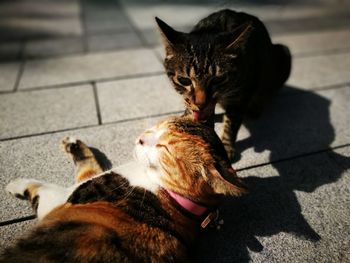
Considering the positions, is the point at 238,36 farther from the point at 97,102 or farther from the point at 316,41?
the point at 316,41

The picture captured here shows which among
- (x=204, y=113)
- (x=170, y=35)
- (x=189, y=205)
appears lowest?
(x=189, y=205)

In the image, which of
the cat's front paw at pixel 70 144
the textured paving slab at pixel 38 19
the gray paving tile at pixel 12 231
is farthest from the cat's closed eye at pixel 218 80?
the textured paving slab at pixel 38 19

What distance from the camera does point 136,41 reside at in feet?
13.4

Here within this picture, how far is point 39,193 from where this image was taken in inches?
68.4

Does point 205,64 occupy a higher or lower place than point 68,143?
higher

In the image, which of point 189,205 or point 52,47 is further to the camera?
point 52,47

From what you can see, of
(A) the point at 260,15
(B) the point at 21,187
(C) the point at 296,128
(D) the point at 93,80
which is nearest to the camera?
(B) the point at 21,187

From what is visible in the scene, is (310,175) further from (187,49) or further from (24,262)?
(24,262)

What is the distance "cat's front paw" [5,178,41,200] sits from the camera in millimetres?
1830

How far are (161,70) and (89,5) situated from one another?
3159 millimetres

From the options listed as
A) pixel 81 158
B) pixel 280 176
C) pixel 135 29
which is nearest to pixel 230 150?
pixel 280 176

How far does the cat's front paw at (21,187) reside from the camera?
1.83 metres

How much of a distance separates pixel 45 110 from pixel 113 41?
68.5 inches

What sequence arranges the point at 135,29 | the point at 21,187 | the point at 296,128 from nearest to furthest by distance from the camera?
the point at 21,187
the point at 296,128
the point at 135,29
